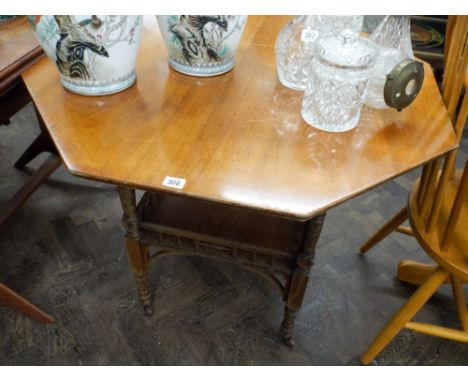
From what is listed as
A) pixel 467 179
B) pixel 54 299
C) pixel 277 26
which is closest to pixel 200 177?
pixel 467 179

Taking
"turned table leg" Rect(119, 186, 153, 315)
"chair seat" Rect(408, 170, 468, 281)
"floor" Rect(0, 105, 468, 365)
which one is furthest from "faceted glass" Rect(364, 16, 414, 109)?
"floor" Rect(0, 105, 468, 365)

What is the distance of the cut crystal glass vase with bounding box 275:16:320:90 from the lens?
83 centimetres

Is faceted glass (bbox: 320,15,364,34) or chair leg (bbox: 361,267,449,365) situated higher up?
faceted glass (bbox: 320,15,364,34)

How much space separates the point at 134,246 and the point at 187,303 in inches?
14.7

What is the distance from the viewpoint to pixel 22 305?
3.54 feet

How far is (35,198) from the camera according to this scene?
4.97 feet

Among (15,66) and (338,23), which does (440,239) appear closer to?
(338,23)

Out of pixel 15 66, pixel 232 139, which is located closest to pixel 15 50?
pixel 15 66

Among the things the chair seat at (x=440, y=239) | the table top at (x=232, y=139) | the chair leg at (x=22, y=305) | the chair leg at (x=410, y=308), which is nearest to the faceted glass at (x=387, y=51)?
the table top at (x=232, y=139)

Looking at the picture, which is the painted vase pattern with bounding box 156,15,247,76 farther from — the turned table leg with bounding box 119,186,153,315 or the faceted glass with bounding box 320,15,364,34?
the turned table leg with bounding box 119,186,153,315

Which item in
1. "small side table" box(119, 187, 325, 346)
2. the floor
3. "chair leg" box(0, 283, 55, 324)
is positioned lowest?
the floor

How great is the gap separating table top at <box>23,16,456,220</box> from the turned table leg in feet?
0.36

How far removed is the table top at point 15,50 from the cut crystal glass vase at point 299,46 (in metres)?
0.57

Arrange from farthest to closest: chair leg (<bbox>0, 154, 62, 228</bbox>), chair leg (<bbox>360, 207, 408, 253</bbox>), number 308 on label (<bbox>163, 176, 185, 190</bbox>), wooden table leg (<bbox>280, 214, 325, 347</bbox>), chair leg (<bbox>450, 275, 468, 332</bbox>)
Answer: chair leg (<bbox>0, 154, 62, 228</bbox>) → chair leg (<bbox>360, 207, 408, 253</bbox>) → chair leg (<bbox>450, 275, 468, 332</bbox>) → wooden table leg (<bbox>280, 214, 325, 347</bbox>) → number 308 on label (<bbox>163, 176, 185, 190</bbox>)
